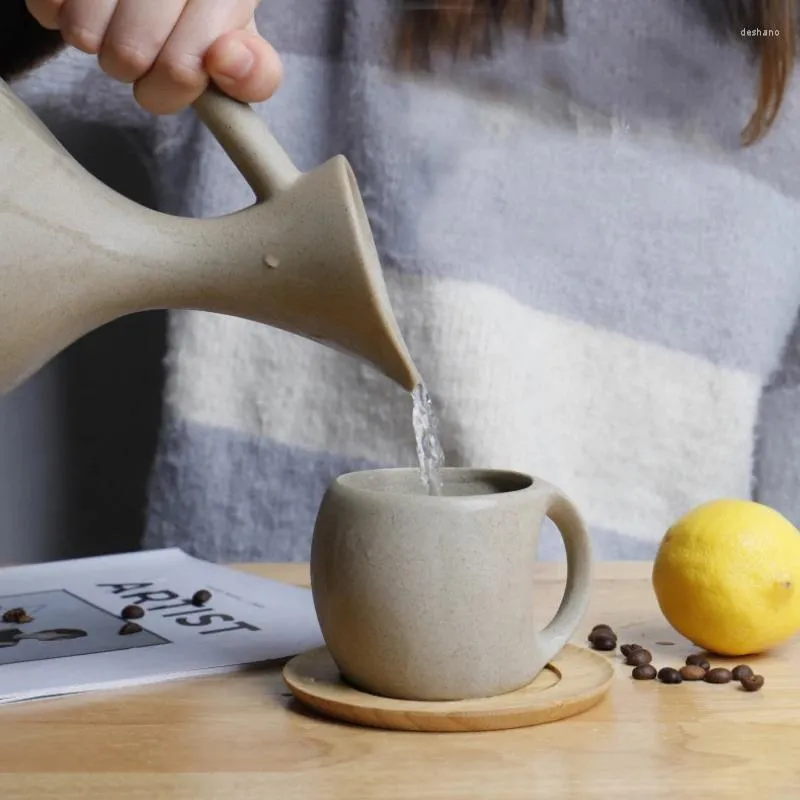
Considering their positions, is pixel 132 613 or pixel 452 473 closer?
pixel 452 473

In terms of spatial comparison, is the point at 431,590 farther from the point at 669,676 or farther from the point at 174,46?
the point at 174,46

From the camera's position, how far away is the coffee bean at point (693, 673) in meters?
0.74

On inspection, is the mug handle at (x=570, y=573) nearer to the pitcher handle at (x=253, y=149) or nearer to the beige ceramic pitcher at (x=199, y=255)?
the beige ceramic pitcher at (x=199, y=255)

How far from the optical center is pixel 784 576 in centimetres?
78

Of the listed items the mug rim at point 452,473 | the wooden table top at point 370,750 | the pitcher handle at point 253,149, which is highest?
the pitcher handle at point 253,149

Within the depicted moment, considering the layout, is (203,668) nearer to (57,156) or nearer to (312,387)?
(57,156)

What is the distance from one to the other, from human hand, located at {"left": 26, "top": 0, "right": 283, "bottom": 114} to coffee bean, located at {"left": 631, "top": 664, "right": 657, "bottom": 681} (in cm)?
42

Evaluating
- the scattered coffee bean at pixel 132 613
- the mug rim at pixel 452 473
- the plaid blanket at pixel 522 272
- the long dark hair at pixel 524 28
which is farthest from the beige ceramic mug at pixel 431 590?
the long dark hair at pixel 524 28

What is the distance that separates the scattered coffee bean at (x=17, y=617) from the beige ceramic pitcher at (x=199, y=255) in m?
0.24

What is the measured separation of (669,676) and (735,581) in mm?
88

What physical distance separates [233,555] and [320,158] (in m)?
0.50

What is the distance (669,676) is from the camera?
28.9 inches

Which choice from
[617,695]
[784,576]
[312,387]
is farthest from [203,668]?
[312,387]

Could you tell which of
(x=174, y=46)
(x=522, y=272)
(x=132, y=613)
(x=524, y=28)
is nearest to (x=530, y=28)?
(x=524, y=28)
